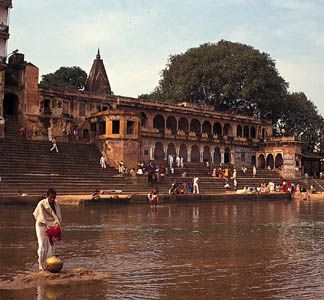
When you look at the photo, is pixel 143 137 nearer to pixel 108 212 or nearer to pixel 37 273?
pixel 108 212

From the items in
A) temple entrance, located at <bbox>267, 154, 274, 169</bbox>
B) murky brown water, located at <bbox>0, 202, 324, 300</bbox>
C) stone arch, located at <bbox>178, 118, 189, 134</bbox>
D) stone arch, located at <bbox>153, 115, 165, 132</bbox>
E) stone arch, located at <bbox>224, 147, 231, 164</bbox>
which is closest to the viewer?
murky brown water, located at <bbox>0, 202, 324, 300</bbox>

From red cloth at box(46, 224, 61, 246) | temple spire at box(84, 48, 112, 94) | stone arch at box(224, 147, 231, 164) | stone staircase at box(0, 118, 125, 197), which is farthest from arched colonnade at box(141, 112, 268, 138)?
red cloth at box(46, 224, 61, 246)

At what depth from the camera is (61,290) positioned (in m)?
7.31

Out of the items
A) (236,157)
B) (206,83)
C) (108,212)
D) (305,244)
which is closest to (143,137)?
(236,157)

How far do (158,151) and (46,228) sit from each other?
42932 mm

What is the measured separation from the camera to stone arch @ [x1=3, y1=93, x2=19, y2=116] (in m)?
43.0

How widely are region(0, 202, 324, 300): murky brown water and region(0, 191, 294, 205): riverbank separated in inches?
186

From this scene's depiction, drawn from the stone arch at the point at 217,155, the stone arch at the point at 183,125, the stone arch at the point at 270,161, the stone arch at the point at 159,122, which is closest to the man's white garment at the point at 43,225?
the stone arch at the point at 159,122

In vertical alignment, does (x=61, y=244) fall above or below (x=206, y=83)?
below

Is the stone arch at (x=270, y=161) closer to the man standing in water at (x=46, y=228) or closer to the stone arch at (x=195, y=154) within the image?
the stone arch at (x=195, y=154)

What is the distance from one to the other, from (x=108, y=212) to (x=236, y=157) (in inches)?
1499

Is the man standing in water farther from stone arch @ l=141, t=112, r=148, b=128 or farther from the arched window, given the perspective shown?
the arched window

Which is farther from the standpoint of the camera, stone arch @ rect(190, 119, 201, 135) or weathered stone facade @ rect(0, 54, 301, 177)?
stone arch @ rect(190, 119, 201, 135)

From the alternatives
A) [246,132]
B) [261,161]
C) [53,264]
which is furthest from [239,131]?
[53,264]
